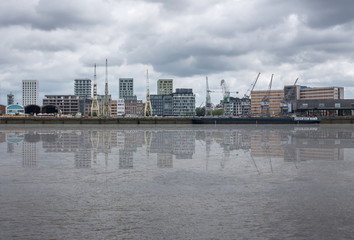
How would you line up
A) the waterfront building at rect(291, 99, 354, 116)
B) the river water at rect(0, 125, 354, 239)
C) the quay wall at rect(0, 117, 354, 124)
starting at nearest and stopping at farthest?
the river water at rect(0, 125, 354, 239), the quay wall at rect(0, 117, 354, 124), the waterfront building at rect(291, 99, 354, 116)

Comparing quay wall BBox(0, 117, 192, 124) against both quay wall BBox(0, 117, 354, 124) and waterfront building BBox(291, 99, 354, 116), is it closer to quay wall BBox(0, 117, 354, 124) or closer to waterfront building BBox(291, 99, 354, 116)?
quay wall BBox(0, 117, 354, 124)

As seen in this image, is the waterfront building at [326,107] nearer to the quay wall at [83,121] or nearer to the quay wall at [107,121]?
the quay wall at [107,121]

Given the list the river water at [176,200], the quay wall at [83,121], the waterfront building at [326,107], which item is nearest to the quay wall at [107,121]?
the quay wall at [83,121]

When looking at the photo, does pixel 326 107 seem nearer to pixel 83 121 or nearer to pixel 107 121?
pixel 107 121

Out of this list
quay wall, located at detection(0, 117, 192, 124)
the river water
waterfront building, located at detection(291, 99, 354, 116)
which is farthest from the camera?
waterfront building, located at detection(291, 99, 354, 116)

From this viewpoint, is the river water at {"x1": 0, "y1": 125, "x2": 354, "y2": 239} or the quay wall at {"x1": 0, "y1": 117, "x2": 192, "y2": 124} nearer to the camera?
the river water at {"x1": 0, "y1": 125, "x2": 354, "y2": 239}

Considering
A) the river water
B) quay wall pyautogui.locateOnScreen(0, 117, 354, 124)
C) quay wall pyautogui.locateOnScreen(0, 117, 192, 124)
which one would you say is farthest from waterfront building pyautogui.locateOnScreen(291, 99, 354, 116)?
the river water

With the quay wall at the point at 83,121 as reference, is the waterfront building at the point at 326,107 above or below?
above

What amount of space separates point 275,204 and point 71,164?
14.6 metres

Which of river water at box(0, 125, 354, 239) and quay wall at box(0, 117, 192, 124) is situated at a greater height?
quay wall at box(0, 117, 192, 124)

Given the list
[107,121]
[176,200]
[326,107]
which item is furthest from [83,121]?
[176,200]

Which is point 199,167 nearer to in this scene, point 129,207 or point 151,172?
point 151,172

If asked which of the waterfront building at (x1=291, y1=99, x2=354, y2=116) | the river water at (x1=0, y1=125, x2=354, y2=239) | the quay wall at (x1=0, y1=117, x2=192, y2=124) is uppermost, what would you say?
the waterfront building at (x1=291, y1=99, x2=354, y2=116)

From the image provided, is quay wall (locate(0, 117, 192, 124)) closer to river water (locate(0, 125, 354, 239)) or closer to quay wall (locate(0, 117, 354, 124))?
quay wall (locate(0, 117, 354, 124))
